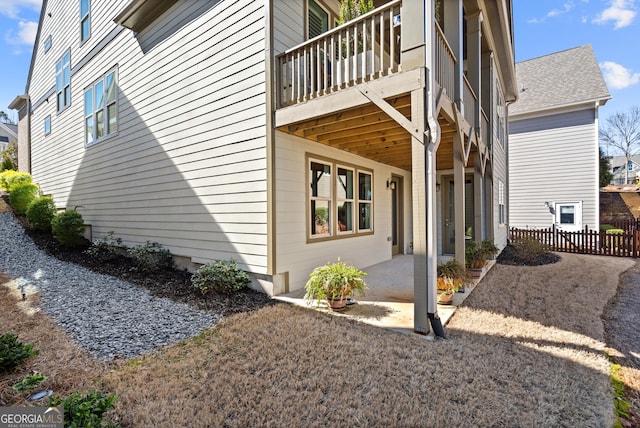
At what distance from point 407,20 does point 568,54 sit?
1699 centimetres

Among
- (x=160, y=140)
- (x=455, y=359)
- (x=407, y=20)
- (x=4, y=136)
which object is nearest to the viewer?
(x=455, y=359)

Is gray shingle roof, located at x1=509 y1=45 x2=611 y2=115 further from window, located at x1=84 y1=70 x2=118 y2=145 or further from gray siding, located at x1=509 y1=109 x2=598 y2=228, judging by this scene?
window, located at x1=84 y1=70 x2=118 y2=145

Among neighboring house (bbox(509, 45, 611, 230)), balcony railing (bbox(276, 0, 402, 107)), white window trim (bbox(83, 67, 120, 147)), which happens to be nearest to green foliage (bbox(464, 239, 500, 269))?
balcony railing (bbox(276, 0, 402, 107))

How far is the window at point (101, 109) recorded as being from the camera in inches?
329

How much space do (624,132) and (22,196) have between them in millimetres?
39446

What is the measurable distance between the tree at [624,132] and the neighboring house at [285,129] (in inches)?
1025

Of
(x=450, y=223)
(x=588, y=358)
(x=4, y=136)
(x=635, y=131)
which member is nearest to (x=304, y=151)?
(x=588, y=358)

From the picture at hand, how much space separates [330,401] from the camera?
238 centimetres

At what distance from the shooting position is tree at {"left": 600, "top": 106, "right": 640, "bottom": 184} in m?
26.2

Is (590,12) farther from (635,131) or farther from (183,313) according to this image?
(183,313)

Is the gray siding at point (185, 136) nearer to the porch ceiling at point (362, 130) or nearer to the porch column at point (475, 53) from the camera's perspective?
the porch ceiling at point (362, 130)

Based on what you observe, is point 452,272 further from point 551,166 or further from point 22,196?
point 22,196

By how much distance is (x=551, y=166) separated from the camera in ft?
43.7

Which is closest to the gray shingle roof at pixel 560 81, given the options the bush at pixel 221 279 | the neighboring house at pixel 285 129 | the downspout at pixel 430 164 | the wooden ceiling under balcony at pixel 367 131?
the neighboring house at pixel 285 129
